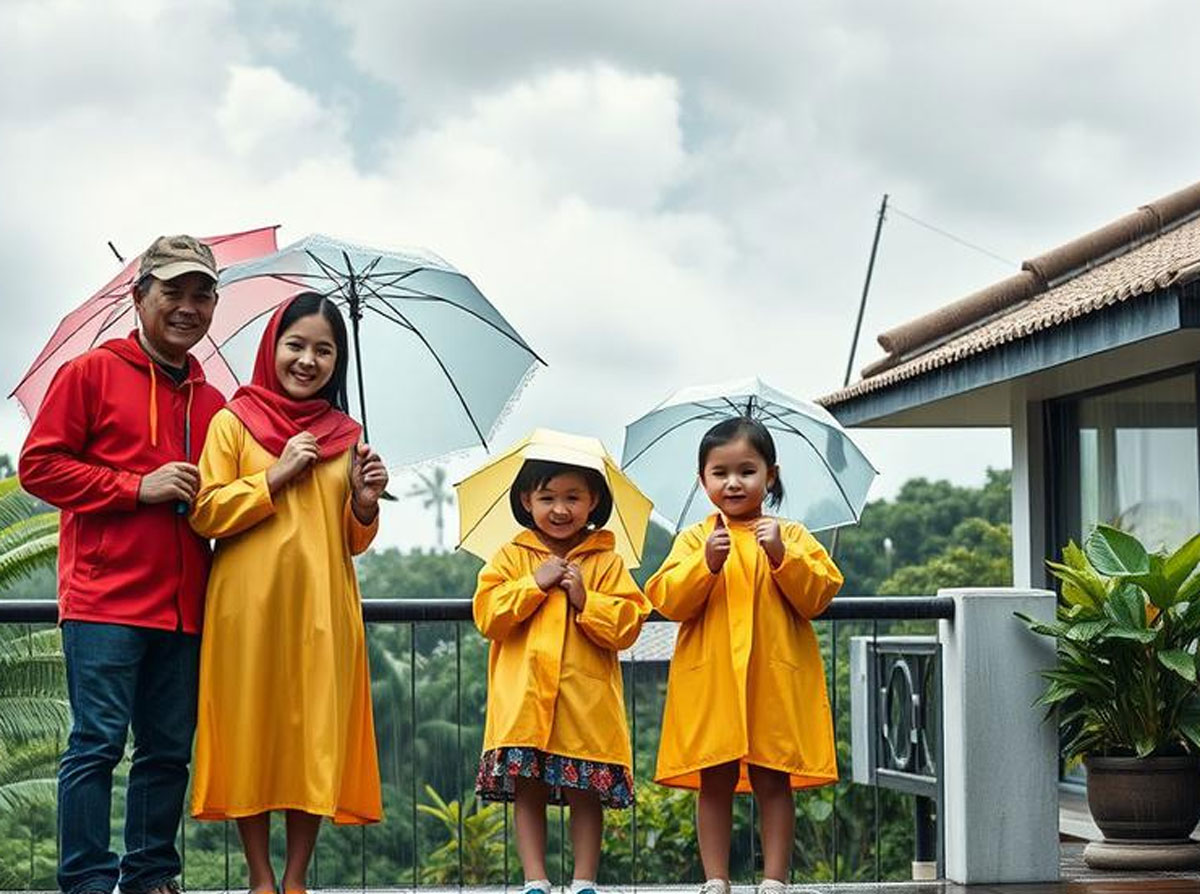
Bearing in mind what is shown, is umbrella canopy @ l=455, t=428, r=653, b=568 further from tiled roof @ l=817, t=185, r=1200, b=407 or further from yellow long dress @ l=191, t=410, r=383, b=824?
tiled roof @ l=817, t=185, r=1200, b=407

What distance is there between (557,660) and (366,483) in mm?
736

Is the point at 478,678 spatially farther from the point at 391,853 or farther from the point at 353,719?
the point at 353,719

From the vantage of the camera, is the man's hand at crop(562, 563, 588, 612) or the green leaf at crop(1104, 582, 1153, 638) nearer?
the man's hand at crop(562, 563, 588, 612)

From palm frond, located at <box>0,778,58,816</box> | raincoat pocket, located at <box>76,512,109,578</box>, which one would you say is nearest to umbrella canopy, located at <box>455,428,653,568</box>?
raincoat pocket, located at <box>76,512,109,578</box>

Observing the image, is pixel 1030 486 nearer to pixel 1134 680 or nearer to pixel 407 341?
pixel 1134 680

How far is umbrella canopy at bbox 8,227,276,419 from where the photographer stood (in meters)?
5.45

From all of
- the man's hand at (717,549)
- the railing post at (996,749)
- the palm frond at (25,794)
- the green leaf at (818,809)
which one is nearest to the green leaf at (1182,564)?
the railing post at (996,749)

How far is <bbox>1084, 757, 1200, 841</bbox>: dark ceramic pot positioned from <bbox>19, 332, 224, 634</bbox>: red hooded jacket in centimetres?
417

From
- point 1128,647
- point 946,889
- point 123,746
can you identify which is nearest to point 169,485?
point 123,746

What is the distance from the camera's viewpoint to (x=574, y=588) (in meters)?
5.29

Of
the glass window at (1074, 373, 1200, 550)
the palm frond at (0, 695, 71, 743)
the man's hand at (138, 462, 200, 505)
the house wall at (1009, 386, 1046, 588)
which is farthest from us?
the palm frond at (0, 695, 71, 743)

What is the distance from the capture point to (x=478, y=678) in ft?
127

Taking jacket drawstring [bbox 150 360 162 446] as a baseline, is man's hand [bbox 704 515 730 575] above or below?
below

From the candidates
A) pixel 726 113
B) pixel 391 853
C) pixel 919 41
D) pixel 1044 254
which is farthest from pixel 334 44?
pixel 1044 254
